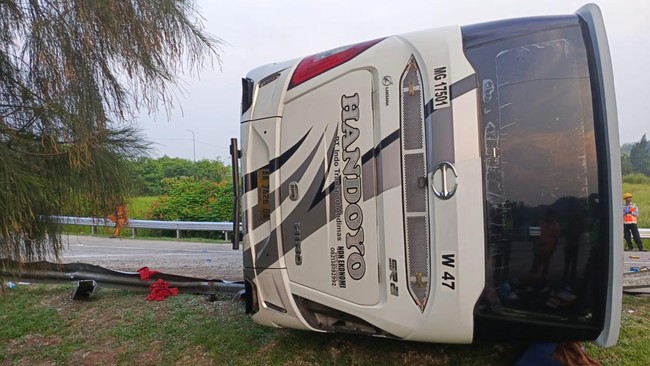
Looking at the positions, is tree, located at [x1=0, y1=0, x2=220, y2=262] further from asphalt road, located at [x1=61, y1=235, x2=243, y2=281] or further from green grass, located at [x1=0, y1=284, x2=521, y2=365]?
asphalt road, located at [x1=61, y1=235, x2=243, y2=281]

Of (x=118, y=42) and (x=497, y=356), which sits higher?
(x=118, y=42)

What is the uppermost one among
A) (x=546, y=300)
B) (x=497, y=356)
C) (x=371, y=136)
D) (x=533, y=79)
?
(x=533, y=79)

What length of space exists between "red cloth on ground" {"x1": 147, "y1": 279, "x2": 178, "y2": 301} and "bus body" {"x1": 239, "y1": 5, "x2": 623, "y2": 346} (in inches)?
95.9

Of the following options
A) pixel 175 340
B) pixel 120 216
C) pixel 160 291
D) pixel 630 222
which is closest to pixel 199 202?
pixel 160 291

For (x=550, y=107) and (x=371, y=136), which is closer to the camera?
(x=550, y=107)

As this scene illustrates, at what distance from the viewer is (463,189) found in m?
2.14

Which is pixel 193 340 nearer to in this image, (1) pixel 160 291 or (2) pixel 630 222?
(1) pixel 160 291

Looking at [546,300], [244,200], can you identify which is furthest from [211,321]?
[546,300]

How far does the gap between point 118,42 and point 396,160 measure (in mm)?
1616

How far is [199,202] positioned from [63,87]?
41.7 feet

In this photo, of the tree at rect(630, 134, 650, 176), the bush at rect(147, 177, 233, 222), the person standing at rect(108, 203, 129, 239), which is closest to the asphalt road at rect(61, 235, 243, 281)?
the bush at rect(147, 177, 233, 222)

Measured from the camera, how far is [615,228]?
203 cm

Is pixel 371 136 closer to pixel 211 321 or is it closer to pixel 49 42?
pixel 49 42

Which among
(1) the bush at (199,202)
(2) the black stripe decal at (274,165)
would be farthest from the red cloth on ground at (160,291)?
(1) the bush at (199,202)
